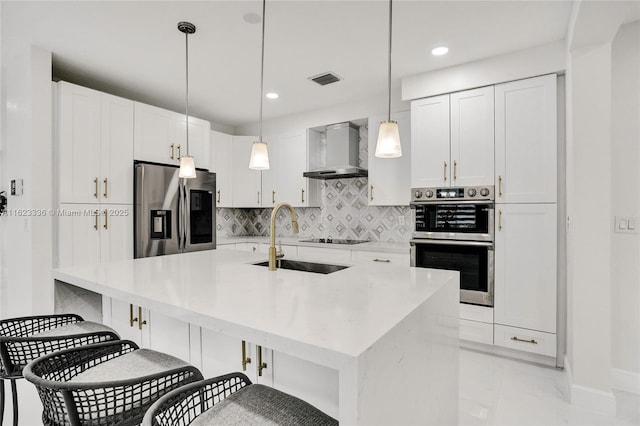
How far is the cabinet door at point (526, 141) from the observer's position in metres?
2.64

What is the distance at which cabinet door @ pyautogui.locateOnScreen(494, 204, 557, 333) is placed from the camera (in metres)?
2.65

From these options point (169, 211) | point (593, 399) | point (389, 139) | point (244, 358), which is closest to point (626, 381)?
point (593, 399)

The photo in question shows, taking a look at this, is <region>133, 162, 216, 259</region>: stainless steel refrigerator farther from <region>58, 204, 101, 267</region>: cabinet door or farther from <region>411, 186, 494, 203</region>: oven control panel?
<region>411, 186, 494, 203</region>: oven control panel

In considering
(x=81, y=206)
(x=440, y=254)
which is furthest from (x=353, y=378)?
(x=81, y=206)

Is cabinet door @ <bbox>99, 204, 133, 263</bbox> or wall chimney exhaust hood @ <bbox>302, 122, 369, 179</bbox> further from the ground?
wall chimney exhaust hood @ <bbox>302, 122, 369, 179</bbox>

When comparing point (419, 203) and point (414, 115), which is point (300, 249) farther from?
point (414, 115)

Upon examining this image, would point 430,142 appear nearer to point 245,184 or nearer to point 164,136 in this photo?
point 245,184

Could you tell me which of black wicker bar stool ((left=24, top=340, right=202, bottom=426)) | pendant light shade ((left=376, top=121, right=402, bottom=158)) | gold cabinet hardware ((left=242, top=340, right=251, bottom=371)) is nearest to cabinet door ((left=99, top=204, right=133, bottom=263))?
black wicker bar stool ((left=24, top=340, right=202, bottom=426))

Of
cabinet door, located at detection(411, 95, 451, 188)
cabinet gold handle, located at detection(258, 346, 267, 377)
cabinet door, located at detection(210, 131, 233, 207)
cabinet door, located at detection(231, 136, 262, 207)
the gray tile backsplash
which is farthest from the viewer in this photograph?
cabinet door, located at detection(231, 136, 262, 207)

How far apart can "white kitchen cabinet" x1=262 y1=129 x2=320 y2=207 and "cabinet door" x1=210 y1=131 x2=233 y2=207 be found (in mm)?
488

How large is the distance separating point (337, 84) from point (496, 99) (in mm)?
1454

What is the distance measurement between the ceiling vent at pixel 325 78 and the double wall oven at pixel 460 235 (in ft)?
4.28

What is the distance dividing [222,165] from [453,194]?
2.94 metres

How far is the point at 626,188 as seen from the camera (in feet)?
7.64
